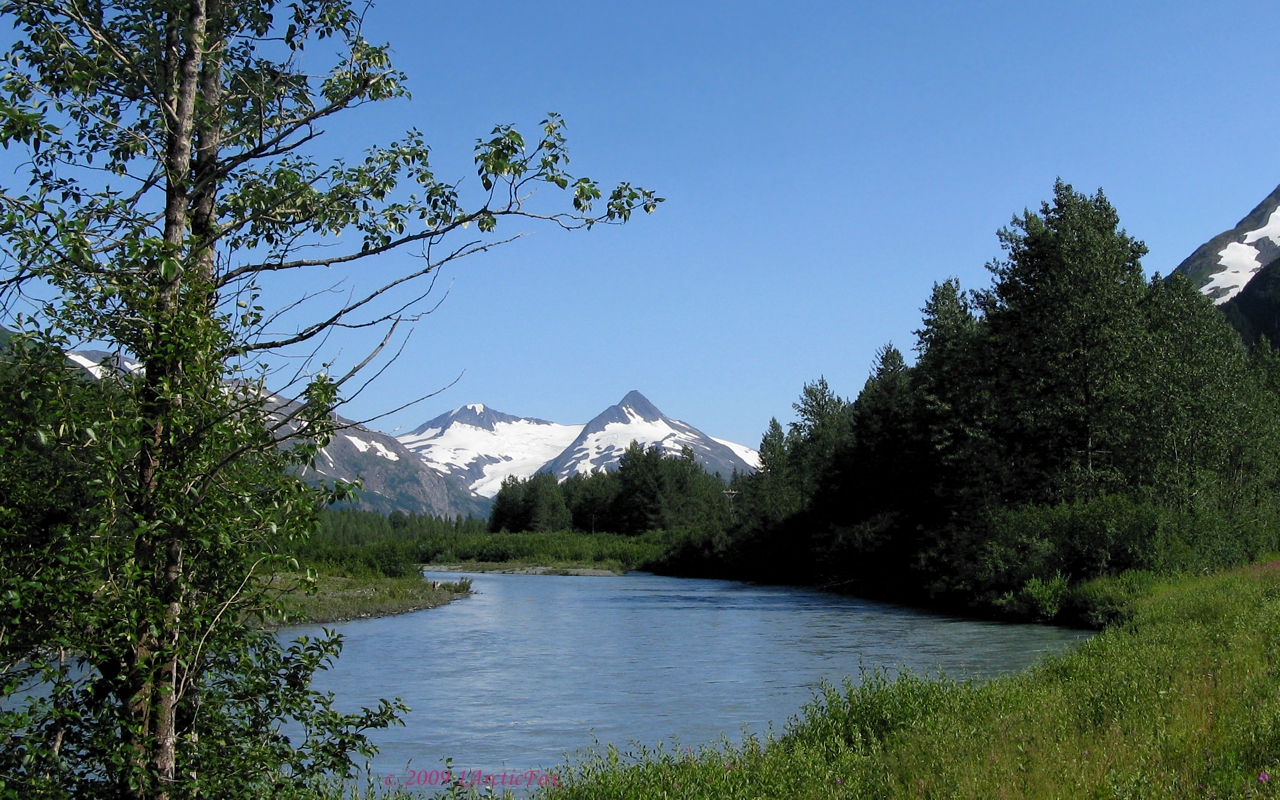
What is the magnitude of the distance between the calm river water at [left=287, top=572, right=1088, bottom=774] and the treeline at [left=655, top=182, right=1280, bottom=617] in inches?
192

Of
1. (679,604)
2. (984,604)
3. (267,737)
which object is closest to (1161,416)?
(984,604)

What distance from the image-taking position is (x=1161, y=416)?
37.7 metres

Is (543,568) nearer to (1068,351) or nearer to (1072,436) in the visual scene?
(1072,436)

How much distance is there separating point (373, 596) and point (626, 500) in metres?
82.7

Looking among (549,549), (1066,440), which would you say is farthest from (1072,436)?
(549,549)

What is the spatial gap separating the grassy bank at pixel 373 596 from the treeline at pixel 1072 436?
2337 centimetres

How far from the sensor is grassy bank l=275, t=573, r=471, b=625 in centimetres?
3925

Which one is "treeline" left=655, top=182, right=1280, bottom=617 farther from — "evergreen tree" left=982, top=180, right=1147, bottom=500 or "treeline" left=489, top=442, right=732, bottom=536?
"treeline" left=489, top=442, right=732, bottom=536

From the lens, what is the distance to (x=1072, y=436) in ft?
132

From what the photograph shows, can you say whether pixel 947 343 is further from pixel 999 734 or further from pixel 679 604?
pixel 999 734

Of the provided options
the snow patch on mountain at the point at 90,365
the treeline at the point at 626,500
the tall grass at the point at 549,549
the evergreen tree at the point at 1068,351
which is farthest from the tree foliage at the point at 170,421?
the treeline at the point at 626,500

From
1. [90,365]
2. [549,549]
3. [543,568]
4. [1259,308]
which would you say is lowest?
[543,568]

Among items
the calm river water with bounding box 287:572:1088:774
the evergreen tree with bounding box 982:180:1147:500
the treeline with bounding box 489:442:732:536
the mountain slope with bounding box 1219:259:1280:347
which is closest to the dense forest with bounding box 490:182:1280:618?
the evergreen tree with bounding box 982:180:1147:500

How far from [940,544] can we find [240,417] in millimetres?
41401
